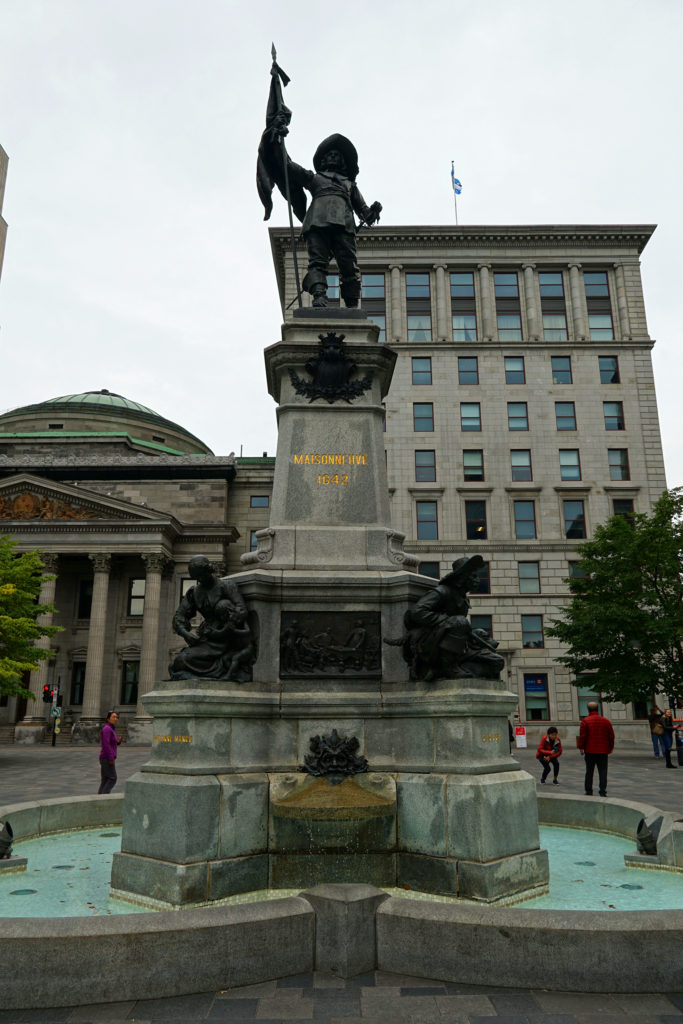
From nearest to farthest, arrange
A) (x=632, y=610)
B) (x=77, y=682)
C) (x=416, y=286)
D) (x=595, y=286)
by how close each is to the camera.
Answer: (x=632, y=610), (x=77, y=682), (x=416, y=286), (x=595, y=286)

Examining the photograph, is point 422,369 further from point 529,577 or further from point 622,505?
point 622,505

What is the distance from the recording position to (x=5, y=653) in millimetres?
30781

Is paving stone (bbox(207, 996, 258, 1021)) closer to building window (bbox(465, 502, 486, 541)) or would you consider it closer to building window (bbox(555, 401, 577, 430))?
building window (bbox(465, 502, 486, 541))

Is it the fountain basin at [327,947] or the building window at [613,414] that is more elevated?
the building window at [613,414]

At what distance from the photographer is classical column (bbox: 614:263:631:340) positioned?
57.8 meters

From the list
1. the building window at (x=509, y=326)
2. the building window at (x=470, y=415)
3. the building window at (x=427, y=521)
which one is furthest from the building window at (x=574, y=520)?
the building window at (x=509, y=326)

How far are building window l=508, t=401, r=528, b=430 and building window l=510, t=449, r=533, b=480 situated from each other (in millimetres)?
1947

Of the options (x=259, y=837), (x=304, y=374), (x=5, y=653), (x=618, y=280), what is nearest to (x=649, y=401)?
(x=618, y=280)

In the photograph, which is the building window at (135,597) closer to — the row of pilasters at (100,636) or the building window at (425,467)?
the row of pilasters at (100,636)

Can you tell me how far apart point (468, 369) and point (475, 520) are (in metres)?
12.0

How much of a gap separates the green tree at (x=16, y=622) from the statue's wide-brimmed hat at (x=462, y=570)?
25164mm

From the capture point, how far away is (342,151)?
11.9 meters

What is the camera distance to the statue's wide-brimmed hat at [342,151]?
38.8ft

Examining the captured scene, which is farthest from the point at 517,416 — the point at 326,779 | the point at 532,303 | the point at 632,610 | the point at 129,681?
the point at 326,779
